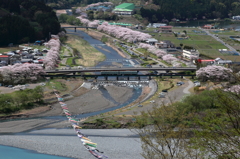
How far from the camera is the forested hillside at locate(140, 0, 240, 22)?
110 metres

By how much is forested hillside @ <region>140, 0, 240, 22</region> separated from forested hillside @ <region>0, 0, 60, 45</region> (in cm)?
4166

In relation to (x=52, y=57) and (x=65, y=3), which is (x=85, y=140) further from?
(x=65, y=3)

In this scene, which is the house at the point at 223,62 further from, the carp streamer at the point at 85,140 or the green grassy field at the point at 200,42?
the carp streamer at the point at 85,140

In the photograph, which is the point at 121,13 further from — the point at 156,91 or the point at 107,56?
the point at 156,91

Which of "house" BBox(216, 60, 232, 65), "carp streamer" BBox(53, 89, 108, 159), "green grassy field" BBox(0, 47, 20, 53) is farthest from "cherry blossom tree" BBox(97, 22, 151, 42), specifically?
"carp streamer" BBox(53, 89, 108, 159)

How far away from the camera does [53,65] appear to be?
48594 mm

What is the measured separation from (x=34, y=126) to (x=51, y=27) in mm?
43815

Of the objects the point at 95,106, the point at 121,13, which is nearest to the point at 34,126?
the point at 95,106

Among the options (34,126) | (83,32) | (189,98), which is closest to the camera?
(34,126)

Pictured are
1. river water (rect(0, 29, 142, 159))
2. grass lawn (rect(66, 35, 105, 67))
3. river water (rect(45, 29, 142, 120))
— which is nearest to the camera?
river water (rect(0, 29, 142, 159))

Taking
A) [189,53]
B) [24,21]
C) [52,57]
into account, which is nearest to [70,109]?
[52,57]

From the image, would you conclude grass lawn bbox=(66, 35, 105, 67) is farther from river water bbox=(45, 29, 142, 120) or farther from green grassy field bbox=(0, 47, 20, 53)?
green grassy field bbox=(0, 47, 20, 53)

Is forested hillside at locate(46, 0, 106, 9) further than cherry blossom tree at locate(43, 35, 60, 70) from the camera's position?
Yes

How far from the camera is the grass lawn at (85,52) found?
54.5 metres
